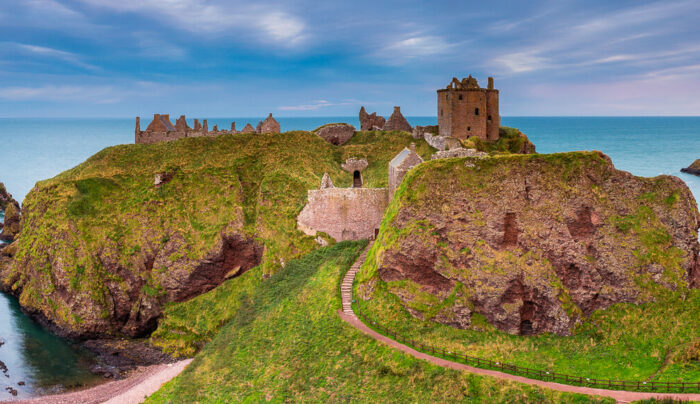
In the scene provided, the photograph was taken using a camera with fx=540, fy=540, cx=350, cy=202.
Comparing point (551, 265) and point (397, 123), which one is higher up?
point (397, 123)

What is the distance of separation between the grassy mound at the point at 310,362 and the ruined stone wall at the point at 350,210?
192 centimetres

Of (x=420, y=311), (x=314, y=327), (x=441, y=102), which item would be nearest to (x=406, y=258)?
(x=420, y=311)

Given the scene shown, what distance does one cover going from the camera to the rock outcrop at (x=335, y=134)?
8138 centimetres

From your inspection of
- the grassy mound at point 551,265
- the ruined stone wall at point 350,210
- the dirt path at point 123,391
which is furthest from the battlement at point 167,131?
the grassy mound at point 551,265

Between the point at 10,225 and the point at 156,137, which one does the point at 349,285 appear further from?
the point at 10,225

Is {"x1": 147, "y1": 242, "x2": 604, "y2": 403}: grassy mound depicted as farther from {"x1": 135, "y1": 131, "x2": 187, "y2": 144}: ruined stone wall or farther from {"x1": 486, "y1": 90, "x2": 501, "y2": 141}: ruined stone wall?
{"x1": 135, "y1": 131, "x2": 187, "y2": 144}: ruined stone wall

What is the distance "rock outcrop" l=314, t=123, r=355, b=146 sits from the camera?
81.4m

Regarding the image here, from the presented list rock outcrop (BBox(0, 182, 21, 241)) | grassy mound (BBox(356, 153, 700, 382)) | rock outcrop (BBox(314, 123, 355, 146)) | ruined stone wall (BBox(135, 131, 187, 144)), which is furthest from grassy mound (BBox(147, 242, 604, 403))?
rock outcrop (BBox(0, 182, 21, 241))

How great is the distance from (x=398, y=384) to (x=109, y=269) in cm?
3990

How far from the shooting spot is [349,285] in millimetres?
43469

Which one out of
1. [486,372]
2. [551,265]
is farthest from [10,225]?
[551,265]

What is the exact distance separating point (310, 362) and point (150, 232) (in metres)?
32.2

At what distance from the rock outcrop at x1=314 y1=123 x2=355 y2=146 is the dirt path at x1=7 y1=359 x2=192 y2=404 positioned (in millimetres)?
42091

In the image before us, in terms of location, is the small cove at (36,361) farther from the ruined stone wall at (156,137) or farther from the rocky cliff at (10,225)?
the rocky cliff at (10,225)
